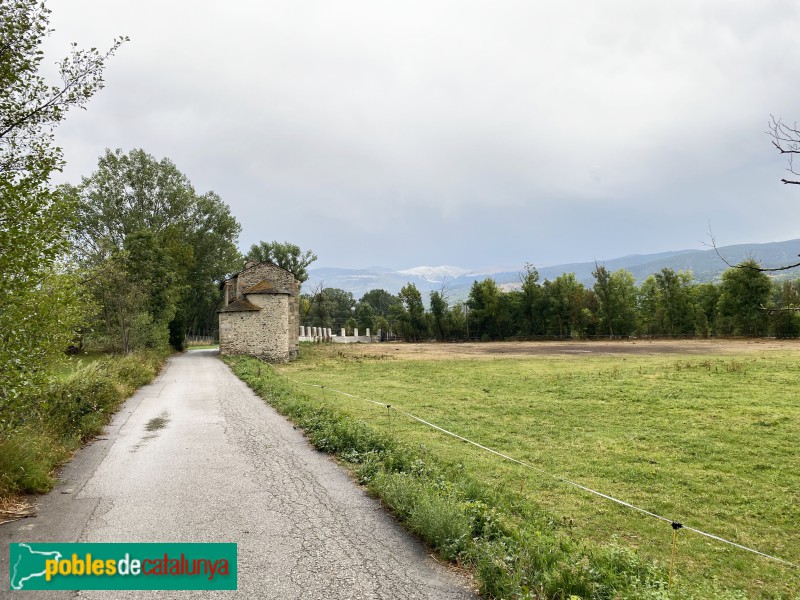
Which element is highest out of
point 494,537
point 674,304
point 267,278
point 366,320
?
point 267,278

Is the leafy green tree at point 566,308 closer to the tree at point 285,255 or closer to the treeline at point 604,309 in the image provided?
the treeline at point 604,309

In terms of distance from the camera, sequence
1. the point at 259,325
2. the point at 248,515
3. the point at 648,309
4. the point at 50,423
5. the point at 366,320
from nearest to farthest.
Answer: the point at 248,515 → the point at 50,423 → the point at 259,325 → the point at 648,309 → the point at 366,320

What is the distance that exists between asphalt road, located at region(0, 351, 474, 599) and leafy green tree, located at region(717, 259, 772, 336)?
2374 inches

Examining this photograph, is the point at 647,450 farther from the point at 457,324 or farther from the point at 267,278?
the point at 457,324

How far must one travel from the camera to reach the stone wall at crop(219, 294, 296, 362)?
36.7 m

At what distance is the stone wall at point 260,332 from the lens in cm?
3669

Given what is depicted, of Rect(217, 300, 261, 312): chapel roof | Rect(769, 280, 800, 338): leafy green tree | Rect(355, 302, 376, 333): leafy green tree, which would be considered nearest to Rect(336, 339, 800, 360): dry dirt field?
Rect(769, 280, 800, 338): leafy green tree

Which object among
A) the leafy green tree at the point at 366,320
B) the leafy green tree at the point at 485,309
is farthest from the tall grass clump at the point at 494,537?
the leafy green tree at the point at 366,320

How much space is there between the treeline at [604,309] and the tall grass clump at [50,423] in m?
60.9

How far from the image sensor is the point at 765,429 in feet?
40.4

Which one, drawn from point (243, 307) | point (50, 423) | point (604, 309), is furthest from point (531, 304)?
point (50, 423)

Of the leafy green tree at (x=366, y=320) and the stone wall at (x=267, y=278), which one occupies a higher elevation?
the stone wall at (x=267, y=278)

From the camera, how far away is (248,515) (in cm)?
608

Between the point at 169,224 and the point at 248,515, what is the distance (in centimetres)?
5167
